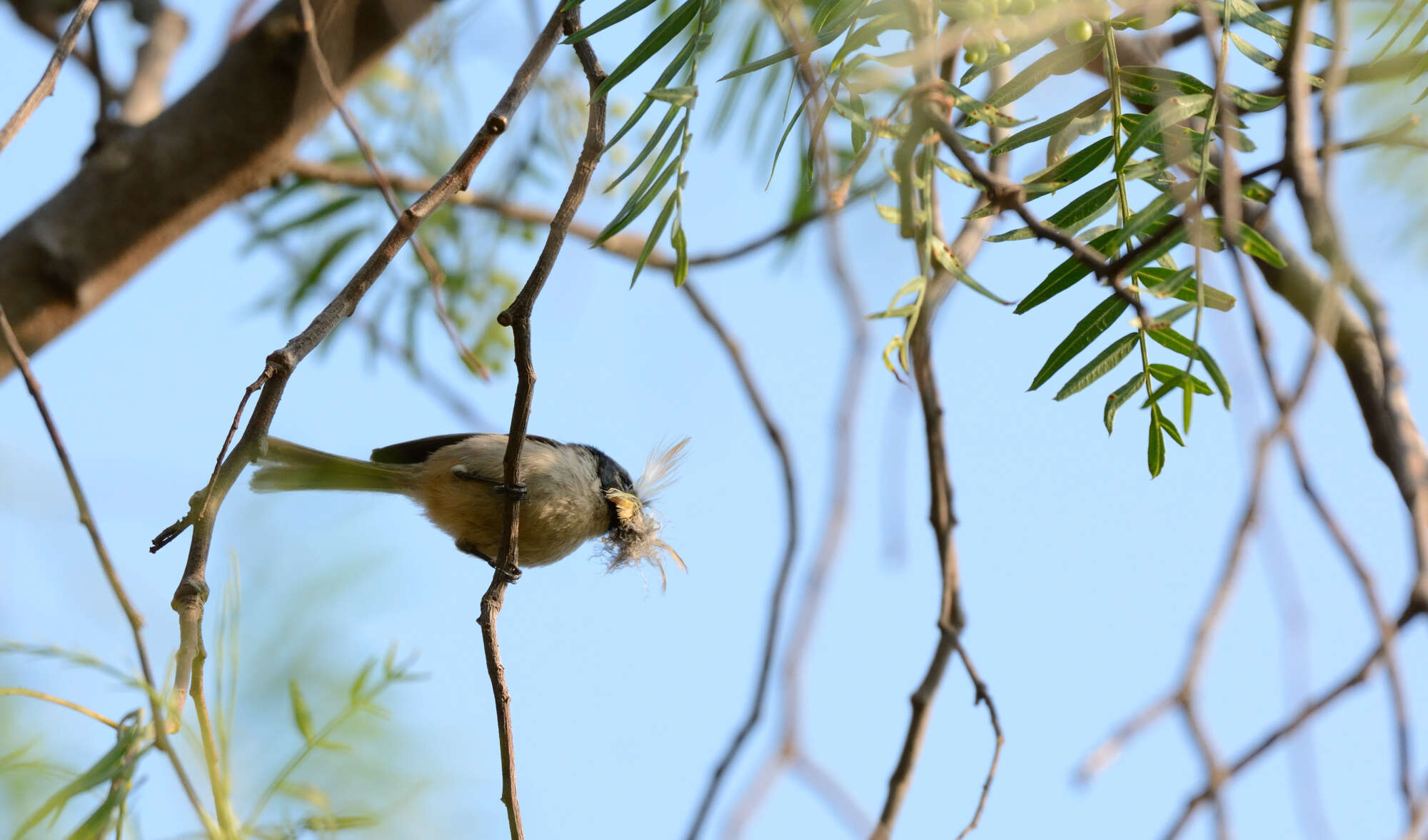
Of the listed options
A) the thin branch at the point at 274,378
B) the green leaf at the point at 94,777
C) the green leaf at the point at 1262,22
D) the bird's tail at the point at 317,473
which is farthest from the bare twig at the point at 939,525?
the bird's tail at the point at 317,473

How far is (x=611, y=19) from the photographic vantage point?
6.57 ft

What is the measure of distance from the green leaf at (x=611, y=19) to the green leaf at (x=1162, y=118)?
0.86 metres

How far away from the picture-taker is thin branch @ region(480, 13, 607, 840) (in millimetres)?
1939

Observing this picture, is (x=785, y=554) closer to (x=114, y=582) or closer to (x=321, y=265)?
(x=114, y=582)

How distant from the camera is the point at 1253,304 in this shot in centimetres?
132

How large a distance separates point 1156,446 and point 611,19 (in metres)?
1.18

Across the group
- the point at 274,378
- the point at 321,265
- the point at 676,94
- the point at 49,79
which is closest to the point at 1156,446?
the point at 676,94

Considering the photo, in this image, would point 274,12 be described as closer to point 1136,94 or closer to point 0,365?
point 0,365

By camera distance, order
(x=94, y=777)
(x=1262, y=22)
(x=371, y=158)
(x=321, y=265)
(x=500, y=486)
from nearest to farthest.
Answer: (x=94, y=777)
(x=1262, y=22)
(x=371, y=158)
(x=500, y=486)
(x=321, y=265)

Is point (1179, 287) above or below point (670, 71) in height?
below

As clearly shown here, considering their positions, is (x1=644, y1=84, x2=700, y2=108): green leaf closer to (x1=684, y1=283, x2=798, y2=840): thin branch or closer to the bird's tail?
(x1=684, y1=283, x2=798, y2=840): thin branch

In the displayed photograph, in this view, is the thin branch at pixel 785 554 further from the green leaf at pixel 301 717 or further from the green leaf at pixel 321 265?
the green leaf at pixel 321 265

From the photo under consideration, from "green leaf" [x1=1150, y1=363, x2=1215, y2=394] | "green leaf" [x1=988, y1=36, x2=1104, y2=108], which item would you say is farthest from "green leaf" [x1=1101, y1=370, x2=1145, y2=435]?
"green leaf" [x1=988, y1=36, x2=1104, y2=108]

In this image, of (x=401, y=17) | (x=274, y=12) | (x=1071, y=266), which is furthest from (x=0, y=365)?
(x=1071, y=266)
